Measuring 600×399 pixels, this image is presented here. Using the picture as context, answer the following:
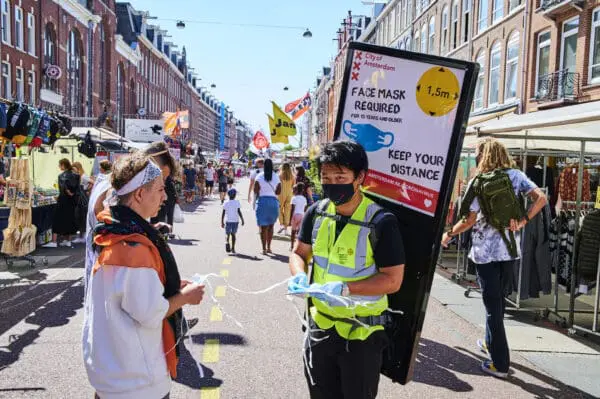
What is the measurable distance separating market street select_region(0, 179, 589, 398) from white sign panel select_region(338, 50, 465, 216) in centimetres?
121

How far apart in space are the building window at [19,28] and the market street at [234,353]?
72.8 feet

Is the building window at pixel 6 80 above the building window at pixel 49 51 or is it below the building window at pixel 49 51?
below

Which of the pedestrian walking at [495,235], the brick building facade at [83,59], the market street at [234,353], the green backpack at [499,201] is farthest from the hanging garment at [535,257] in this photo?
the brick building facade at [83,59]

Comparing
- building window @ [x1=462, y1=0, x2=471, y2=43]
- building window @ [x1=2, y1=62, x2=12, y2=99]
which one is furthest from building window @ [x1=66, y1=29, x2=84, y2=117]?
building window @ [x1=462, y1=0, x2=471, y2=43]

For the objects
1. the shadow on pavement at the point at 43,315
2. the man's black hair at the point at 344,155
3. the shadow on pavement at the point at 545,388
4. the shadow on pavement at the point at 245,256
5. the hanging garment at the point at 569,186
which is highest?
the man's black hair at the point at 344,155

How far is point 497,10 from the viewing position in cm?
2517

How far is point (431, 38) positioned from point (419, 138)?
33921 mm

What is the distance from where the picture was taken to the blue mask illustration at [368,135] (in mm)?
3168

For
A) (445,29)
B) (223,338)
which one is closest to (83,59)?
(445,29)

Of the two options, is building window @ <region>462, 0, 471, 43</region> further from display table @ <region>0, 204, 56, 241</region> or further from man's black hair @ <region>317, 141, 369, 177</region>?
man's black hair @ <region>317, 141, 369, 177</region>

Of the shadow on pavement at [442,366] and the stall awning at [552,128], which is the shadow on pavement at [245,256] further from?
the shadow on pavement at [442,366]

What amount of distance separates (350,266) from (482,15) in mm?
27513

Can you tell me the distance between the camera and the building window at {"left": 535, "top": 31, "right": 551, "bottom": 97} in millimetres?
21375

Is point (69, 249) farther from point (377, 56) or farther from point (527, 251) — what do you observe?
point (377, 56)
